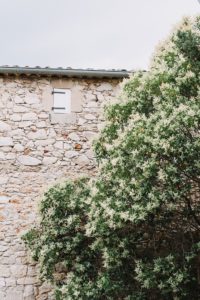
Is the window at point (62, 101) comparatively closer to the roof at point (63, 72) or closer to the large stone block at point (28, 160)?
the roof at point (63, 72)

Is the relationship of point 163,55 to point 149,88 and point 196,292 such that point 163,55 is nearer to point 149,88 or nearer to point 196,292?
point 149,88

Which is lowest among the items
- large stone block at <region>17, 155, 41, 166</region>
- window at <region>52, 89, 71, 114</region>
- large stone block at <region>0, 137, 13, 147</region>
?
large stone block at <region>17, 155, 41, 166</region>

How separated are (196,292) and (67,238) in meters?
3.01

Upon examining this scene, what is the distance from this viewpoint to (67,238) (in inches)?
439

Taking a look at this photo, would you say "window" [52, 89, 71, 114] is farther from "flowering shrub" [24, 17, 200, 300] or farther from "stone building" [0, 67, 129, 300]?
"flowering shrub" [24, 17, 200, 300]

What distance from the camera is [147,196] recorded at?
9000 millimetres

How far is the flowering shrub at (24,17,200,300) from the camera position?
29.3 feet

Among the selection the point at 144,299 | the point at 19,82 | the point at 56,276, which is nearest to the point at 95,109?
the point at 19,82

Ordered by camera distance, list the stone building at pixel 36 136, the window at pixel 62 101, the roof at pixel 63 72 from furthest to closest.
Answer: the window at pixel 62 101, the roof at pixel 63 72, the stone building at pixel 36 136

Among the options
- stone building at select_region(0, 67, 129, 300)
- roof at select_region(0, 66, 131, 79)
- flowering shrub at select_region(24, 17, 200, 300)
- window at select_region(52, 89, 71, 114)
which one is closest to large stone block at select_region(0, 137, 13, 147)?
stone building at select_region(0, 67, 129, 300)

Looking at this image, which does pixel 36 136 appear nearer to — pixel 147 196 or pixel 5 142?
pixel 5 142

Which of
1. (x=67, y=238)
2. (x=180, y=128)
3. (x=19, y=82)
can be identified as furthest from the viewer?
(x=19, y=82)

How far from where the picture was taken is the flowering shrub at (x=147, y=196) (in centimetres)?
892

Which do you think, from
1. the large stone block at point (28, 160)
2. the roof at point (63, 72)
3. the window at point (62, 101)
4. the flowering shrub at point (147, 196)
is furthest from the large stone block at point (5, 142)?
the flowering shrub at point (147, 196)
